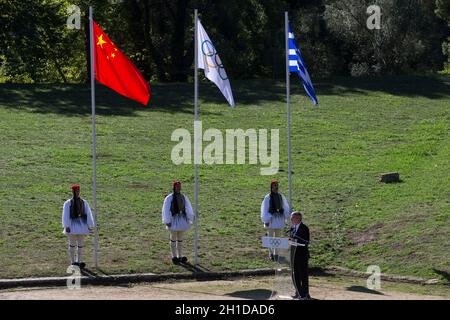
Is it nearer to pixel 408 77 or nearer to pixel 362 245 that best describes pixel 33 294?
pixel 362 245

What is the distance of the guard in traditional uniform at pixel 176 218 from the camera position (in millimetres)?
23391

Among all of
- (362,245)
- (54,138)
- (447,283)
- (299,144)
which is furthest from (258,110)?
(447,283)

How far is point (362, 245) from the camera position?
2500 cm

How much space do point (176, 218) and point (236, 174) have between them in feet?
31.4

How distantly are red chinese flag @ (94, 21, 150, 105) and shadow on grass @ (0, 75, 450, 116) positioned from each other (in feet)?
63.0

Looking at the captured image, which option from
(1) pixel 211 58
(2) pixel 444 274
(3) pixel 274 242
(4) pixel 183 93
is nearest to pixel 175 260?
(3) pixel 274 242

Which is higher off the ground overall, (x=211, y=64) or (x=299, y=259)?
(x=211, y=64)

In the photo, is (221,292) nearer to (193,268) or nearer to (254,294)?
(254,294)

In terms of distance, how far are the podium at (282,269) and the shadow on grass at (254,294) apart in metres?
0.13

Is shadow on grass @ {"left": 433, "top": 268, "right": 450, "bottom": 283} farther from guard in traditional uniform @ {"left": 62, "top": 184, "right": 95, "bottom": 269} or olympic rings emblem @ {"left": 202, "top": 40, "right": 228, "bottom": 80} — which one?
guard in traditional uniform @ {"left": 62, "top": 184, "right": 95, "bottom": 269}

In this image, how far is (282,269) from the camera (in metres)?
22.9

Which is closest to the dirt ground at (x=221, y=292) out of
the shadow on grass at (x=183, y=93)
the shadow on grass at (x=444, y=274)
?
the shadow on grass at (x=444, y=274)

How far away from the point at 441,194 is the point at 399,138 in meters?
9.55

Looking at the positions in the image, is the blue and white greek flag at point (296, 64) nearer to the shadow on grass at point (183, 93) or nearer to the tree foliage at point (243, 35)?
the shadow on grass at point (183, 93)
